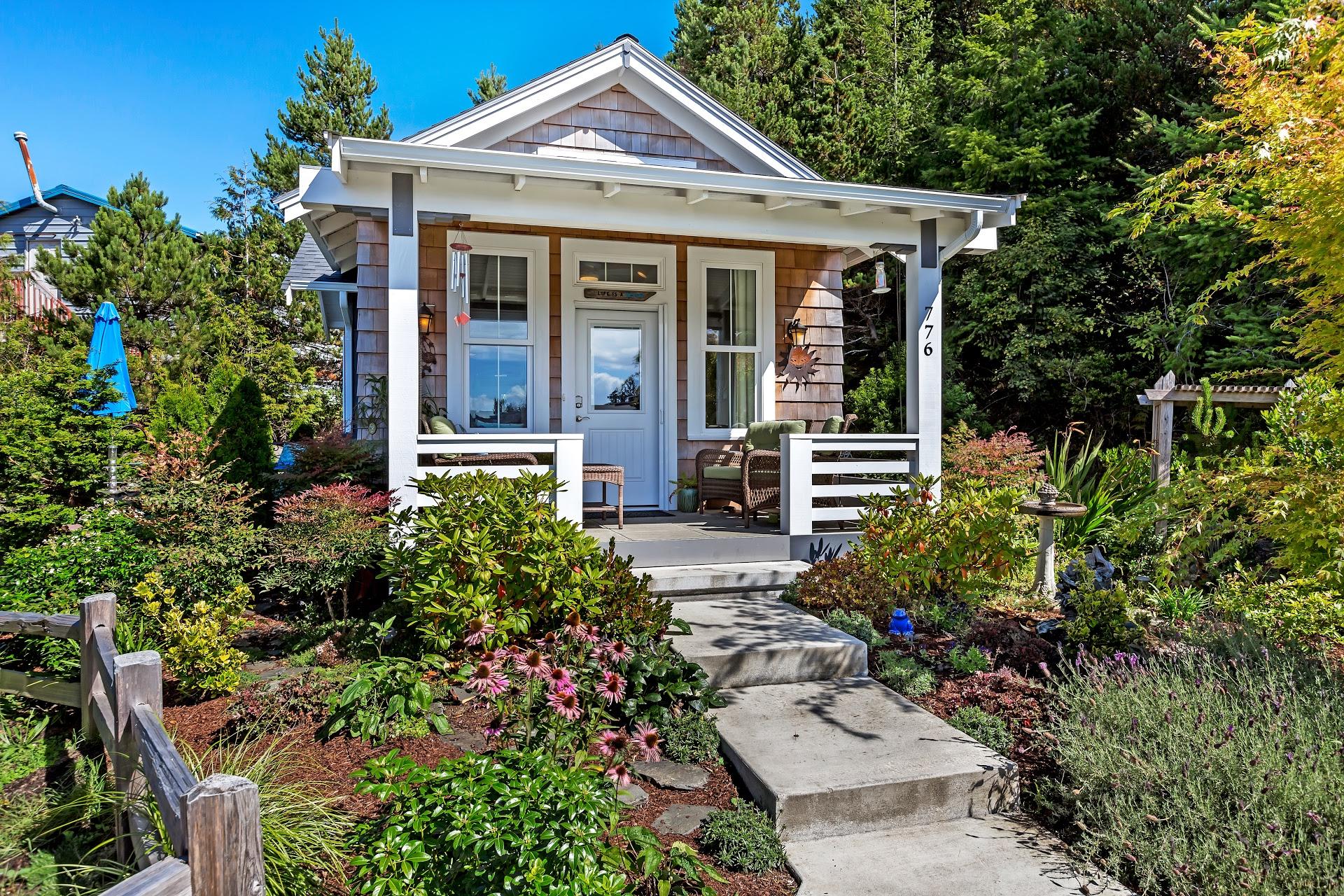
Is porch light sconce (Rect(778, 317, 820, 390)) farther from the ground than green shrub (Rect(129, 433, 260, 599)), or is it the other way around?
porch light sconce (Rect(778, 317, 820, 390))

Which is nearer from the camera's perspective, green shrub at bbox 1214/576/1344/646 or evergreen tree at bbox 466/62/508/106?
green shrub at bbox 1214/576/1344/646

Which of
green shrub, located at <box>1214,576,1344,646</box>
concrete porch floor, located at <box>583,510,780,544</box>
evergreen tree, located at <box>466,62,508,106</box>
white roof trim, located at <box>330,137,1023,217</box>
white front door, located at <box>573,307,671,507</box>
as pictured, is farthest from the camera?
evergreen tree, located at <box>466,62,508,106</box>

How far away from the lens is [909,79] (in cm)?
1659

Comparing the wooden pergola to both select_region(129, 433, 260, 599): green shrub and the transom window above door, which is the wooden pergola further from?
select_region(129, 433, 260, 599): green shrub

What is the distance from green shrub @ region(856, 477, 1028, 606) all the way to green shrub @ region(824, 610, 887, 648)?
0.34 metres

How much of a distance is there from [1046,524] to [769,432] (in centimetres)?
253

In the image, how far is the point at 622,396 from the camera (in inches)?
313

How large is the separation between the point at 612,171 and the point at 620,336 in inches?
96.2

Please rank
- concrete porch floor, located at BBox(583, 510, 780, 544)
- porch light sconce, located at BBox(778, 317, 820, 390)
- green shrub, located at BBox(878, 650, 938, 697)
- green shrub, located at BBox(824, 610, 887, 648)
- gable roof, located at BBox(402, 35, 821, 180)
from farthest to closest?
porch light sconce, located at BBox(778, 317, 820, 390) < gable roof, located at BBox(402, 35, 821, 180) < concrete porch floor, located at BBox(583, 510, 780, 544) < green shrub, located at BBox(824, 610, 887, 648) < green shrub, located at BBox(878, 650, 938, 697)

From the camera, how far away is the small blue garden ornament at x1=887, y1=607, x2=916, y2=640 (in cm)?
485

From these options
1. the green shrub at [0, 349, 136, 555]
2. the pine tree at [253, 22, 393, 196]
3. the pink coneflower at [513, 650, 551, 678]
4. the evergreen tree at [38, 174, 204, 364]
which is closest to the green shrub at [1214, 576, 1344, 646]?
the pink coneflower at [513, 650, 551, 678]

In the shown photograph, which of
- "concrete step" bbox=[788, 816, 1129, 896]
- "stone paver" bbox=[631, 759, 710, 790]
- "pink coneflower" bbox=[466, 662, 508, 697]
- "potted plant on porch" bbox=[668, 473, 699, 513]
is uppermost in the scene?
"potted plant on porch" bbox=[668, 473, 699, 513]

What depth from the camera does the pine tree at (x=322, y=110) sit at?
17031mm

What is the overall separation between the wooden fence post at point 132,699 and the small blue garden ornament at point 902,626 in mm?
3755
